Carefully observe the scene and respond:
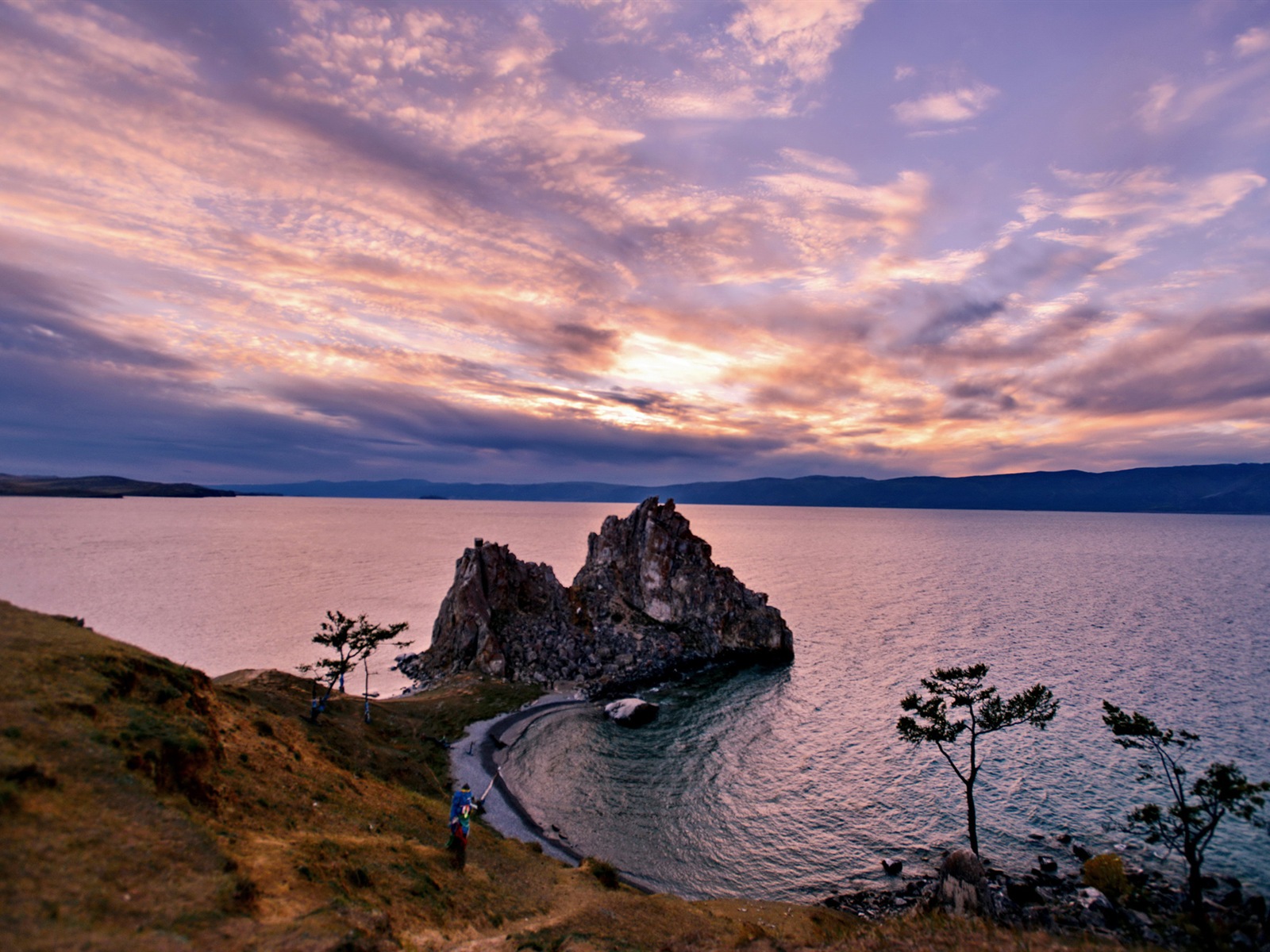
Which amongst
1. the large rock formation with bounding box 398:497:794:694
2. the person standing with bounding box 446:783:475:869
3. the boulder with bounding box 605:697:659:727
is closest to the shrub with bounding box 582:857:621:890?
the person standing with bounding box 446:783:475:869

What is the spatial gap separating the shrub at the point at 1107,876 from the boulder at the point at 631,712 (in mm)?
45536

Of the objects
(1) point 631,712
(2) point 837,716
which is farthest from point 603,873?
(2) point 837,716

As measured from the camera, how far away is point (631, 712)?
71.4 meters

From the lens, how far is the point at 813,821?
48.9 metres

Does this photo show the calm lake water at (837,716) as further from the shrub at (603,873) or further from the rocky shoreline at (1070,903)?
the shrub at (603,873)

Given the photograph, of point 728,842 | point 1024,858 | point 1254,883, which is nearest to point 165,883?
point 728,842

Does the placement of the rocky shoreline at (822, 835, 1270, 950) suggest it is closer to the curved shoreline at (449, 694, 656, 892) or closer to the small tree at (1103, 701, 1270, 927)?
the small tree at (1103, 701, 1270, 927)

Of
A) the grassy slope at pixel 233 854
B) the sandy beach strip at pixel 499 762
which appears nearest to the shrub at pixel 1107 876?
the grassy slope at pixel 233 854

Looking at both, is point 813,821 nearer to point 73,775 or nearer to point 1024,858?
point 1024,858

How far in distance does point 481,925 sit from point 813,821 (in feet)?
116

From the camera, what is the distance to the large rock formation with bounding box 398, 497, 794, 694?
87.9 m

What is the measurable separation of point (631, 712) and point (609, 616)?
3086 cm

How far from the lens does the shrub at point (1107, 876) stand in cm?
3850

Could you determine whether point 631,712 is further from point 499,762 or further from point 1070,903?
point 1070,903
